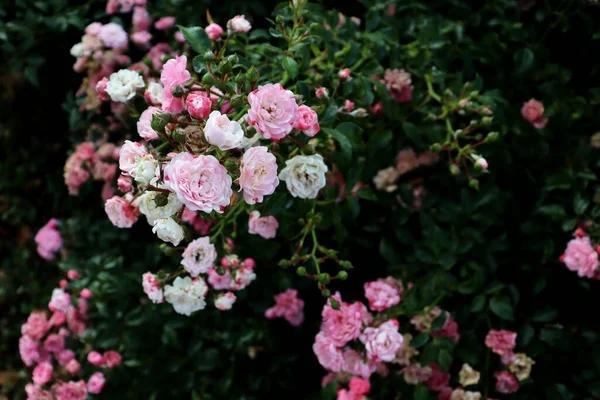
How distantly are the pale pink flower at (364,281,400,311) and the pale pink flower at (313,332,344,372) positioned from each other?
0.52 ft

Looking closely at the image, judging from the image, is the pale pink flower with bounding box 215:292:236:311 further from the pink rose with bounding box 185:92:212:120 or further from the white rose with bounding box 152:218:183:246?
the pink rose with bounding box 185:92:212:120

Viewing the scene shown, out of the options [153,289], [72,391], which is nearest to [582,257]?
[153,289]

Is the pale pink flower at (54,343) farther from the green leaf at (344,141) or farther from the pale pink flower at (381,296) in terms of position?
the green leaf at (344,141)

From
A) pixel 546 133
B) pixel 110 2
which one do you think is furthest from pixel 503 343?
pixel 110 2

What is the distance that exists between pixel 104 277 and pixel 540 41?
1.56 metres

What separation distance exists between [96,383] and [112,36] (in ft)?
3.66

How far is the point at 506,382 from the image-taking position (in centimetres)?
160

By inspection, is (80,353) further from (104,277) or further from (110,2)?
(110,2)

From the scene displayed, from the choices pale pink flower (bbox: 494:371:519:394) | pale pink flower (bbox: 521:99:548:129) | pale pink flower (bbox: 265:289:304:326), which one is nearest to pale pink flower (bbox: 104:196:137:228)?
pale pink flower (bbox: 265:289:304:326)

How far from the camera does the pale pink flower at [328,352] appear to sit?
1413 millimetres

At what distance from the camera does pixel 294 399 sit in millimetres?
2020

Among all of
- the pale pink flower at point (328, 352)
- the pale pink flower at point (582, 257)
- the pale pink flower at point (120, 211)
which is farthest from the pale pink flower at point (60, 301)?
the pale pink flower at point (582, 257)

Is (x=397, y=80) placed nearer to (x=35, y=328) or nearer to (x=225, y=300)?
(x=225, y=300)

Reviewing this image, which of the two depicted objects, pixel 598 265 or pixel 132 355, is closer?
pixel 598 265
